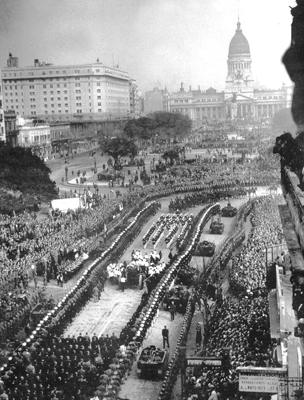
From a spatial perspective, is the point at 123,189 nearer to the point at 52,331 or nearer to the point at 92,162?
the point at 92,162

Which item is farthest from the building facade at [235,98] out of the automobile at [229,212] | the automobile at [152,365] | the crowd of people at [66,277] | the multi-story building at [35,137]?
the automobile at [152,365]

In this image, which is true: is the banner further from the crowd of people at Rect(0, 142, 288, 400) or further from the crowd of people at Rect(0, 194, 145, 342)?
the crowd of people at Rect(0, 194, 145, 342)

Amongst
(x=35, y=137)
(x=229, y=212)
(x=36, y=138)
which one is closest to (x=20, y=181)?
(x=229, y=212)

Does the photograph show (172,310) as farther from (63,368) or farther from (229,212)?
(229,212)

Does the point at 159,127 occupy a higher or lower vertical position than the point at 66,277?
higher

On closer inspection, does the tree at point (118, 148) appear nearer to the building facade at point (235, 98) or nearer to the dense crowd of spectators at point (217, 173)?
the dense crowd of spectators at point (217, 173)

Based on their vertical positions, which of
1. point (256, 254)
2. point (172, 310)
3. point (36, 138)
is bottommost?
point (172, 310)
